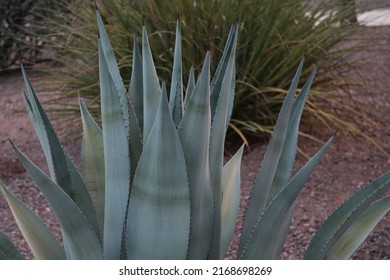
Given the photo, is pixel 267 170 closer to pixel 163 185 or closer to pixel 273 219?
pixel 273 219

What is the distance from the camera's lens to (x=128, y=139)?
5.98 ft

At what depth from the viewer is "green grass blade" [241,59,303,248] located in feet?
6.31

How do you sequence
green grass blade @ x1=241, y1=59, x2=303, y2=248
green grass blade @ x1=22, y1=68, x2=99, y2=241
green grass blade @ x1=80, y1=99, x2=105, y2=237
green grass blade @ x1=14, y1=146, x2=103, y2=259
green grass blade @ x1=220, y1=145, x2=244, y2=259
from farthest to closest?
green grass blade @ x1=220, y1=145, x2=244, y2=259
green grass blade @ x1=80, y1=99, x2=105, y2=237
green grass blade @ x1=241, y1=59, x2=303, y2=248
green grass blade @ x1=22, y1=68, x2=99, y2=241
green grass blade @ x1=14, y1=146, x2=103, y2=259

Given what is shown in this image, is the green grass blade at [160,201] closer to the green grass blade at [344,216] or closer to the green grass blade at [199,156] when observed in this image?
the green grass blade at [199,156]

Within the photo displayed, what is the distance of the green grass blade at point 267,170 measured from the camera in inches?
75.7

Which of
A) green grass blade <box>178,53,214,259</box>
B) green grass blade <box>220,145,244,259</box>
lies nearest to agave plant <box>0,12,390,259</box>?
green grass blade <box>178,53,214,259</box>

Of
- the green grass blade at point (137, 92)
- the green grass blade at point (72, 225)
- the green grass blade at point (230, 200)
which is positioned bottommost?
the green grass blade at point (230, 200)

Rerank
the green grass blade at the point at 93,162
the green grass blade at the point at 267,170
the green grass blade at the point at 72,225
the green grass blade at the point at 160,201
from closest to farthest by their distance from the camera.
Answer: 1. the green grass blade at the point at 160,201
2. the green grass blade at the point at 72,225
3. the green grass blade at the point at 267,170
4. the green grass blade at the point at 93,162

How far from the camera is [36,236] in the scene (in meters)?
1.90

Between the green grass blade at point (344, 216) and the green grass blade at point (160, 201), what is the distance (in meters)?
0.42

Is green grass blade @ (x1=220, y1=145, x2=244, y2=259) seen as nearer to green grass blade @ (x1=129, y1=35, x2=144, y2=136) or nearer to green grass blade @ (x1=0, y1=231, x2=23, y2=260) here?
green grass blade @ (x1=129, y1=35, x2=144, y2=136)

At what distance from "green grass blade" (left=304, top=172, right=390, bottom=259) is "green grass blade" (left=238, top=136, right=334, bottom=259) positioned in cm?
12

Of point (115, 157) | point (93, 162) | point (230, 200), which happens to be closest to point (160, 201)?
point (115, 157)

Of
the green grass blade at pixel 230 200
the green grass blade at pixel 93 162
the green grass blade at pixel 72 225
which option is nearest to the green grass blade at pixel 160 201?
the green grass blade at pixel 72 225
